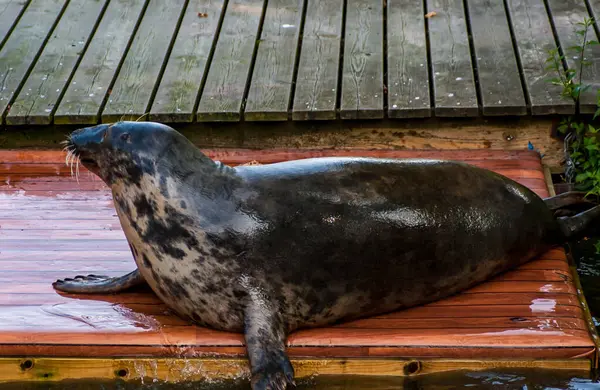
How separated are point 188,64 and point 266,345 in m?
2.89

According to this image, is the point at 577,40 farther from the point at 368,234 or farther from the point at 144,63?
the point at 368,234

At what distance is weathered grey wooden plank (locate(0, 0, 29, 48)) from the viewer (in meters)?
6.43

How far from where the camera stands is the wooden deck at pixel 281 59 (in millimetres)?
5457

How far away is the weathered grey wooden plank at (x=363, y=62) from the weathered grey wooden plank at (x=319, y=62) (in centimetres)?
6

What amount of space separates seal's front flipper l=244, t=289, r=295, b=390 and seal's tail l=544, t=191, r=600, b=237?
1528mm

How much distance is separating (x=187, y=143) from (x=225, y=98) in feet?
6.27

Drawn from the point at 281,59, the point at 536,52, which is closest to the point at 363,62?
the point at 281,59

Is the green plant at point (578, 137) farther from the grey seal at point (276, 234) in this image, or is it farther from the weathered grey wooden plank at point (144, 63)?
the weathered grey wooden plank at point (144, 63)

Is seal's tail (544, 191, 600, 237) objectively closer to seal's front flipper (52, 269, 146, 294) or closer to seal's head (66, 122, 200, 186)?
seal's head (66, 122, 200, 186)

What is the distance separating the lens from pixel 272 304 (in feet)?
11.7

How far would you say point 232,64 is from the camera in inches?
235

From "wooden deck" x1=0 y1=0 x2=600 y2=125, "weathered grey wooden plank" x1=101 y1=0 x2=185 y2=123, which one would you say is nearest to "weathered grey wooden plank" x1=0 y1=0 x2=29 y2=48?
"wooden deck" x1=0 y1=0 x2=600 y2=125

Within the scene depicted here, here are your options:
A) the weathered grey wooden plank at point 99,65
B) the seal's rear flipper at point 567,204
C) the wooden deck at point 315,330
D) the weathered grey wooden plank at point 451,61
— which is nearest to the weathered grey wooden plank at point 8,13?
the weathered grey wooden plank at point 99,65

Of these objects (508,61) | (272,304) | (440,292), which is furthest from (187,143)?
(508,61)
